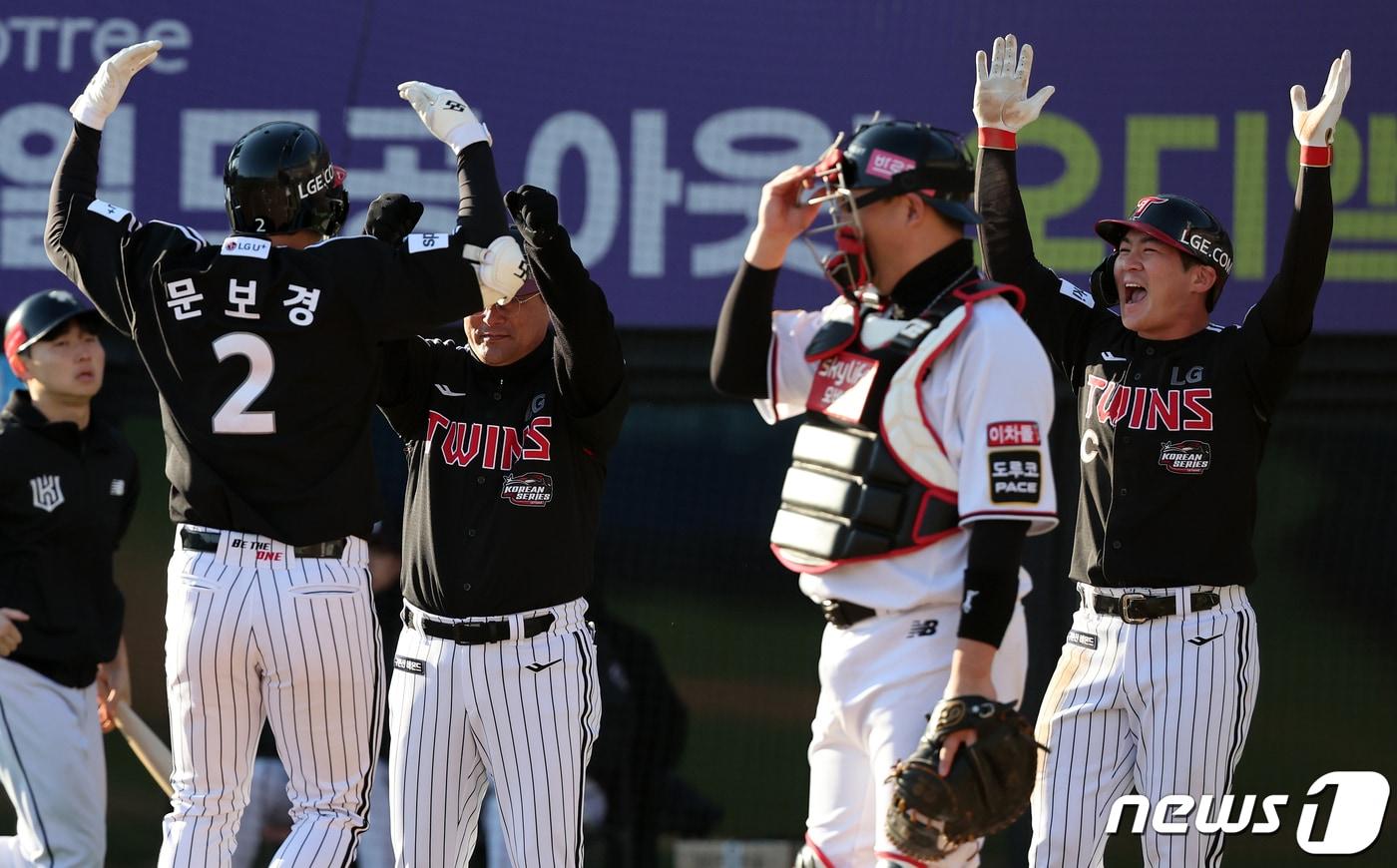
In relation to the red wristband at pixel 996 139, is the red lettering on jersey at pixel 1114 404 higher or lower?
lower

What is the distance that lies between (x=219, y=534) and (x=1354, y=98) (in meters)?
3.66

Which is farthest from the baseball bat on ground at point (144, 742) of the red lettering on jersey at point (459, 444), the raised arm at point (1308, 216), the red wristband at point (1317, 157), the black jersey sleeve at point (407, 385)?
the red wristband at point (1317, 157)

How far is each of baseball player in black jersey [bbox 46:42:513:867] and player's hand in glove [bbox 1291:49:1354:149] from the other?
5.67 ft

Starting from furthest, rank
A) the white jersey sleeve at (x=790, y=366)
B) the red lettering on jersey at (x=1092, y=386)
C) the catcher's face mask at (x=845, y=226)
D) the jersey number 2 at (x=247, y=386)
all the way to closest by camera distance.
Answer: the red lettering on jersey at (x=1092, y=386) < the jersey number 2 at (x=247, y=386) < the white jersey sleeve at (x=790, y=366) < the catcher's face mask at (x=845, y=226)

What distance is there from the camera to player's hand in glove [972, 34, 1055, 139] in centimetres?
394

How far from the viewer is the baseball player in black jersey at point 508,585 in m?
3.90

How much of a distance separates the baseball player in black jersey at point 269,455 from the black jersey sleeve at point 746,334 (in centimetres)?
70

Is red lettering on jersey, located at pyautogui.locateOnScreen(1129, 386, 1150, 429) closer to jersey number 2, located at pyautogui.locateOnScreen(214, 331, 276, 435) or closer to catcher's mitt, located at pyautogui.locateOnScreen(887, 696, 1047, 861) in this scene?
catcher's mitt, located at pyautogui.locateOnScreen(887, 696, 1047, 861)

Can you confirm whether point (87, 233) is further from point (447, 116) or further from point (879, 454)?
point (879, 454)

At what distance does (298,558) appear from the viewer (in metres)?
3.65

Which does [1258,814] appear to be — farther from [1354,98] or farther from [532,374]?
[532,374]

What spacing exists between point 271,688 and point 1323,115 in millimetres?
2471

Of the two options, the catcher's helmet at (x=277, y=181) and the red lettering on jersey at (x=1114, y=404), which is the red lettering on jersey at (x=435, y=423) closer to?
the catcher's helmet at (x=277, y=181)

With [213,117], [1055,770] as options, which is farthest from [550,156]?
[1055,770]
